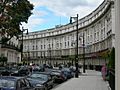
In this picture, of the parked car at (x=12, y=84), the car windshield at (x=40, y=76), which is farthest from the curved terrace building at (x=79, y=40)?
the parked car at (x=12, y=84)

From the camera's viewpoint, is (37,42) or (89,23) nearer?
(89,23)

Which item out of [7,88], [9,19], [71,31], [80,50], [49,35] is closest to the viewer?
[7,88]

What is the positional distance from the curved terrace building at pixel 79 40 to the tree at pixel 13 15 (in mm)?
32330

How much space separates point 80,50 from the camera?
115938mm

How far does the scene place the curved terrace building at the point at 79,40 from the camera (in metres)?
78.8

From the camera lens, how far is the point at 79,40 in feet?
347

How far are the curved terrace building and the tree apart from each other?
106 feet

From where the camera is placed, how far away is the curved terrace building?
78812mm

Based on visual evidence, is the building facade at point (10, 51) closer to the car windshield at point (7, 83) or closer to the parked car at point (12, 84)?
the parked car at point (12, 84)

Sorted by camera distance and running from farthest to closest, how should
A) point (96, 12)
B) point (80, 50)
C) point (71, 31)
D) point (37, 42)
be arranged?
point (37, 42) → point (71, 31) → point (80, 50) → point (96, 12)

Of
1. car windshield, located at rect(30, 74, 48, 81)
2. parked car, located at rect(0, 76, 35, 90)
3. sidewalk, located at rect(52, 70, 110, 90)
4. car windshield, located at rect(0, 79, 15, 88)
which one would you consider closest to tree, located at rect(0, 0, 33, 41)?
sidewalk, located at rect(52, 70, 110, 90)

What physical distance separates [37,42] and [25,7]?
125 meters

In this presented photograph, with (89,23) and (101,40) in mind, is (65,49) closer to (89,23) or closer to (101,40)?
(89,23)

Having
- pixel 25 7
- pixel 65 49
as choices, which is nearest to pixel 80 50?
pixel 65 49
